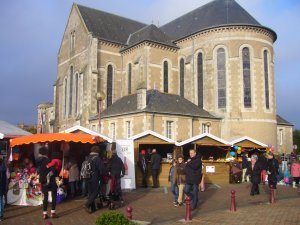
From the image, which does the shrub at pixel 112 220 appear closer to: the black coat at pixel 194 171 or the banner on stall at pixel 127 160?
the black coat at pixel 194 171

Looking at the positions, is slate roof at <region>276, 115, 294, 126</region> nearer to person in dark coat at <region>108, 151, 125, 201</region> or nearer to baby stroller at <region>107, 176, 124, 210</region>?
baby stroller at <region>107, 176, 124, 210</region>

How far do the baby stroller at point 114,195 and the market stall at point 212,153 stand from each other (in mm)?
7435

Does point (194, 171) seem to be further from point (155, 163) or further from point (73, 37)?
point (73, 37)

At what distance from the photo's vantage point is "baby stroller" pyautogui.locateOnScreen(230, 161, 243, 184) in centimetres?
1898

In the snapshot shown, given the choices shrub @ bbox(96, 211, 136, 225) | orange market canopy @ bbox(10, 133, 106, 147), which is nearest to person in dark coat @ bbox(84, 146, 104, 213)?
orange market canopy @ bbox(10, 133, 106, 147)

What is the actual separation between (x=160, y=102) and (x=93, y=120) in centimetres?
768

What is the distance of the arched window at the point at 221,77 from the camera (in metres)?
31.8

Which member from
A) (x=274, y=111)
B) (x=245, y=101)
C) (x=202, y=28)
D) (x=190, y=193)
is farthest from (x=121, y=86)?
(x=190, y=193)

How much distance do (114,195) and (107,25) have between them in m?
29.9

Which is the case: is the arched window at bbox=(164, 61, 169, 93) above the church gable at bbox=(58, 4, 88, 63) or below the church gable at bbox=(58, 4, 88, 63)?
below

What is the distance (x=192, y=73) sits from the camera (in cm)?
3403

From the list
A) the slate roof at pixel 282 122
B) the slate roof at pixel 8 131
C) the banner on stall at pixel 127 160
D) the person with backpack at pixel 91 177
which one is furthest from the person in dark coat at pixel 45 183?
the slate roof at pixel 282 122

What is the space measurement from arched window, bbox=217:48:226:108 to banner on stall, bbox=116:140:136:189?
17479mm

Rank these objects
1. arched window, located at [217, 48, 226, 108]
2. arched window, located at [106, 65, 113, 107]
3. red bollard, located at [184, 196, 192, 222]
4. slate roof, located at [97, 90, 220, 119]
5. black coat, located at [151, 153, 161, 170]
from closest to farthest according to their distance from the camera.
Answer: red bollard, located at [184, 196, 192, 222]
black coat, located at [151, 153, 161, 170]
slate roof, located at [97, 90, 220, 119]
arched window, located at [217, 48, 226, 108]
arched window, located at [106, 65, 113, 107]
